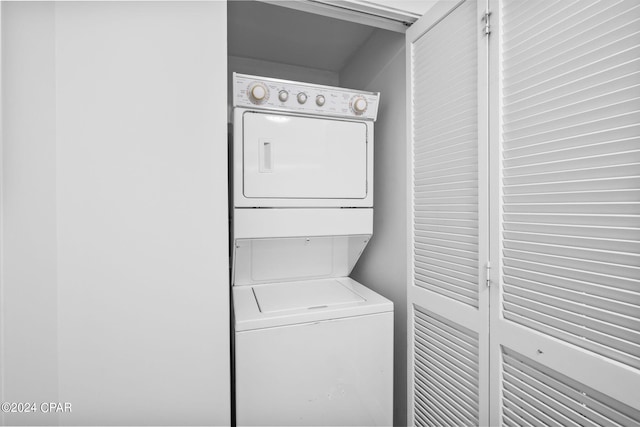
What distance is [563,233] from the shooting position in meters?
1.08

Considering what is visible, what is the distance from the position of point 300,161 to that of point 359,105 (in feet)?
1.76

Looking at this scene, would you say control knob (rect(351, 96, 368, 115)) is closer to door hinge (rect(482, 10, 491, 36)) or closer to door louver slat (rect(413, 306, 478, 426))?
door hinge (rect(482, 10, 491, 36))

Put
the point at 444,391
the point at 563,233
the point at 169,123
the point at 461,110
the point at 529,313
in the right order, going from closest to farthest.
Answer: the point at 563,233, the point at 529,313, the point at 169,123, the point at 461,110, the point at 444,391

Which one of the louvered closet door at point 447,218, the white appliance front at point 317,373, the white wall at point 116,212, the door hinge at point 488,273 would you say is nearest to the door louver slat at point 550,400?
the louvered closet door at point 447,218

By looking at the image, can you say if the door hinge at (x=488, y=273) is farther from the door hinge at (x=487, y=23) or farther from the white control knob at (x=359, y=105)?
the white control knob at (x=359, y=105)

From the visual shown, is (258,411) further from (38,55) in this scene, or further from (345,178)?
(38,55)

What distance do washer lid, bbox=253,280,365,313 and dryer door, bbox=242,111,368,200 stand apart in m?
0.65

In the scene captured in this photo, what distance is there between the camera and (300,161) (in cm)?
183

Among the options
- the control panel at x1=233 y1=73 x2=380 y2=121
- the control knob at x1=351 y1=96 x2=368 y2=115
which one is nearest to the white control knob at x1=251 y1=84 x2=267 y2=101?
the control panel at x1=233 y1=73 x2=380 y2=121

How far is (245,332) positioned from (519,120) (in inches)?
63.3

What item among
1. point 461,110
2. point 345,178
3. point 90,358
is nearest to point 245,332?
point 90,358

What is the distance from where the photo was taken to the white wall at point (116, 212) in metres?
1.16

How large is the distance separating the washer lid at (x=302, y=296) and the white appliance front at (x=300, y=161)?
0.60m

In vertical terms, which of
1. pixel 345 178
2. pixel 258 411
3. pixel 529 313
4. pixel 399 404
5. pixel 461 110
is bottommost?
pixel 399 404
